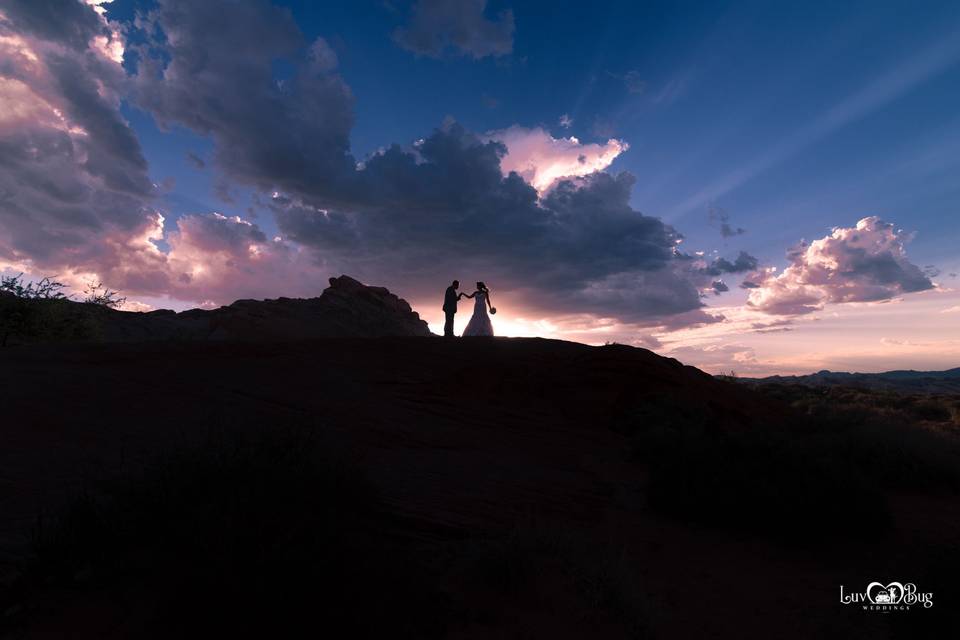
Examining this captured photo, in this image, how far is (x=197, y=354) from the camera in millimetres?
13484

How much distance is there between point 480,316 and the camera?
18.8m

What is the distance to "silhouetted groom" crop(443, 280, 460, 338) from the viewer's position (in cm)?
1976

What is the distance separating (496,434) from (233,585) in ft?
25.4

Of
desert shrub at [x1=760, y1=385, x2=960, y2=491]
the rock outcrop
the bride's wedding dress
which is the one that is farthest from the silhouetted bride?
the rock outcrop

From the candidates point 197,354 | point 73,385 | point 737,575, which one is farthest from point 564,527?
point 197,354

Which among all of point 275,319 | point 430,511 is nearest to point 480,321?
point 430,511

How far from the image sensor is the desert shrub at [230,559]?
292cm

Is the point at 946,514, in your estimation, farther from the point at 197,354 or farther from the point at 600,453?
the point at 197,354

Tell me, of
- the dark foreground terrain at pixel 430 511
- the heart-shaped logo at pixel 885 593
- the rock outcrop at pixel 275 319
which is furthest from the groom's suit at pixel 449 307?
the heart-shaped logo at pixel 885 593

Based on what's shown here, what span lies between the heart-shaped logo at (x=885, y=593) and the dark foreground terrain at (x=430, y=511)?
8.1 inches

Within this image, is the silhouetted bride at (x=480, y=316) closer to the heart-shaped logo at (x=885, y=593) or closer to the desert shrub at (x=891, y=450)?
the desert shrub at (x=891, y=450)

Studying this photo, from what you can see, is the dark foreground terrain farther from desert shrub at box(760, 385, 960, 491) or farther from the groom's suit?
the groom's suit

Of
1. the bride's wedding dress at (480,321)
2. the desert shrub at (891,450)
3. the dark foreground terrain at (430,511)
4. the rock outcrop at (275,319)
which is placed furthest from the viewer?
the rock outcrop at (275,319)

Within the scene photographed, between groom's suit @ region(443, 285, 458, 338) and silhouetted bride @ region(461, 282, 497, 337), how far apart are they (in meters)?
1.21
